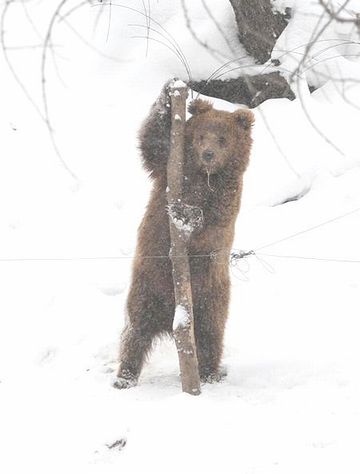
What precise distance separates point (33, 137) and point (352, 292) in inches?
152

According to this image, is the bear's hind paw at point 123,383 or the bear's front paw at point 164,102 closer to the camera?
the bear's front paw at point 164,102

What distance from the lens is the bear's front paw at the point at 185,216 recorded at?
12.4ft

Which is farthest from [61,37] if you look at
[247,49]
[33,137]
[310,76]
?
[310,76]

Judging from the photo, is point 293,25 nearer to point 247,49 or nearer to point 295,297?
point 247,49

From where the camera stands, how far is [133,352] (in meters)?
→ 4.21

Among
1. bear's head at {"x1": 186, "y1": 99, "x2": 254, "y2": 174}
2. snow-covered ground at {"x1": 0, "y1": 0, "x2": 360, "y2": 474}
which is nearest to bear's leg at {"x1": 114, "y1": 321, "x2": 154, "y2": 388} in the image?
snow-covered ground at {"x1": 0, "y1": 0, "x2": 360, "y2": 474}

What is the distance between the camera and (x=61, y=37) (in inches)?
327

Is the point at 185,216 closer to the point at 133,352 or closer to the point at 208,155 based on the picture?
the point at 208,155

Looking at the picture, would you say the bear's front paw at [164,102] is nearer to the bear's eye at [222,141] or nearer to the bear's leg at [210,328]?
the bear's eye at [222,141]

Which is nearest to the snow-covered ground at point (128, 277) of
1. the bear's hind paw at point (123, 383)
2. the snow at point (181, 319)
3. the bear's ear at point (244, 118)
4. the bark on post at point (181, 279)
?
the bear's hind paw at point (123, 383)

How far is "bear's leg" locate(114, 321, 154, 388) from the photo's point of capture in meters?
4.20

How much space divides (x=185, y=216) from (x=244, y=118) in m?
0.77

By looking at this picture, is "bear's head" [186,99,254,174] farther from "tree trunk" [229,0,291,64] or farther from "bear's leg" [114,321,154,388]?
"tree trunk" [229,0,291,64]

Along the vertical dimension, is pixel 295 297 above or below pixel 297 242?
below
